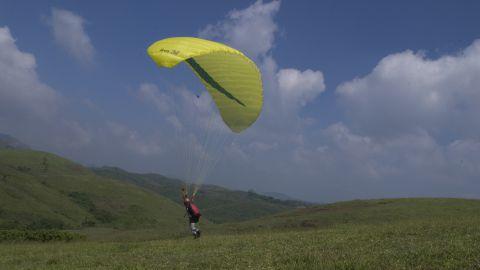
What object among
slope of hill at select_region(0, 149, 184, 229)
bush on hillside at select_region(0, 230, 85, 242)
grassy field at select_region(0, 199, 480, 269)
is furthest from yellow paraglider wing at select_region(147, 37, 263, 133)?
slope of hill at select_region(0, 149, 184, 229)

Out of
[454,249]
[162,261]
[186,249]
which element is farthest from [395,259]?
[186,249]

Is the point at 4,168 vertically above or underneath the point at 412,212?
above

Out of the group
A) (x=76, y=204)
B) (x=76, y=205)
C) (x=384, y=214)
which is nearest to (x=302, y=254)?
(x=384, y=214)

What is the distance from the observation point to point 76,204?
136250mm

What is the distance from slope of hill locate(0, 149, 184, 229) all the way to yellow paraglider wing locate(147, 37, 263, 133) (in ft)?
288

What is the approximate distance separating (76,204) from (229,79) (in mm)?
128107

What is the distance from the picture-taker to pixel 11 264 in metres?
17.8

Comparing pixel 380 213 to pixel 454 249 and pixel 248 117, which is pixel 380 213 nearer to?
pixel 248 117

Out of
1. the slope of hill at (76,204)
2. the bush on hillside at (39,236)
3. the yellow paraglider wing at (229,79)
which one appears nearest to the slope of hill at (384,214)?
the bush on hillside at (39,236)

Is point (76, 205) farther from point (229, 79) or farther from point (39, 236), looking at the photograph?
point (229, 79)

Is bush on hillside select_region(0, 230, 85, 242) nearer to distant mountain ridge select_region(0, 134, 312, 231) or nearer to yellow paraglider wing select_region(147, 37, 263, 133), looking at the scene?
yellow paraglider wing select_region(147, 37, 263, 133)

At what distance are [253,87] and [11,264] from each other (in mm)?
12821

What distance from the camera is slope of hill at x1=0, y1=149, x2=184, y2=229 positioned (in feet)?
365

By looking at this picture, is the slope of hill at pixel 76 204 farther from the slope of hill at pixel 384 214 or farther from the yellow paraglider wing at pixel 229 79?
the yellow paraglider wing at pixel 229 79
